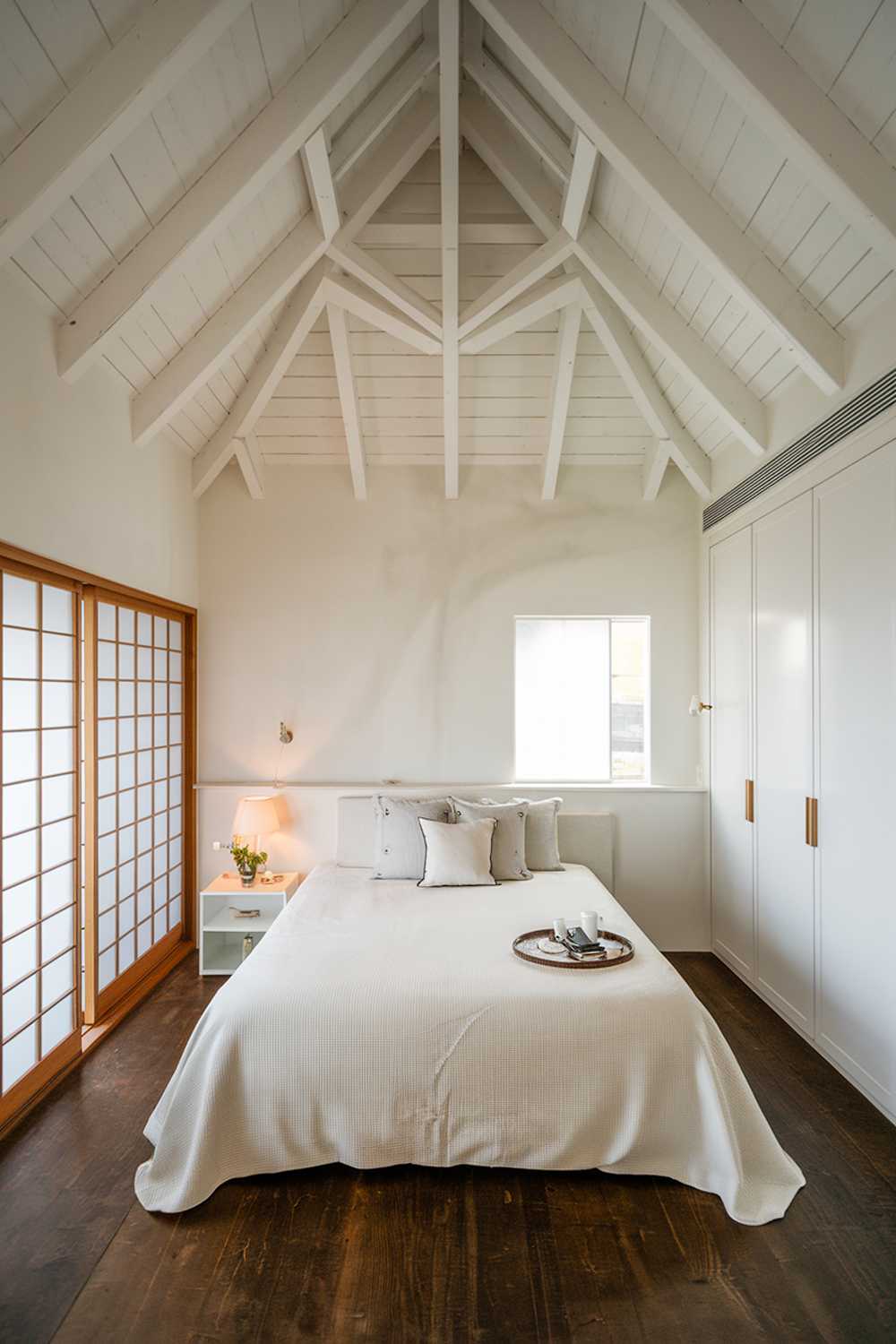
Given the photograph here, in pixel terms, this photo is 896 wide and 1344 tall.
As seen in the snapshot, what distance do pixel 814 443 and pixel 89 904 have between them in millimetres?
3657

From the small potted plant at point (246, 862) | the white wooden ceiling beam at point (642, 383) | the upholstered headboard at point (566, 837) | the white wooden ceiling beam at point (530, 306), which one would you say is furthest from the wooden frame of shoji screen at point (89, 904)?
the white wooden ceiling beam at point (642, 383)

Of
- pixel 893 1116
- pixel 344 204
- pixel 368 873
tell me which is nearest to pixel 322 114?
pixel 344 204

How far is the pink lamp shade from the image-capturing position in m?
4.14

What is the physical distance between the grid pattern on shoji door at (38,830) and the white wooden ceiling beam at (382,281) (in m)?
1.87

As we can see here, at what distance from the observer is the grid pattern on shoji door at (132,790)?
11.0 ft

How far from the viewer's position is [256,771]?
4598 millimetres

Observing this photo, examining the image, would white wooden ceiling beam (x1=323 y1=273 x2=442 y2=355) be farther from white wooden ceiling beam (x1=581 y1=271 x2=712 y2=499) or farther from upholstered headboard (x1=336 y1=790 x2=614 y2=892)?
upholstered headboard (x1=336 y1=790 x2=614 y2=892)

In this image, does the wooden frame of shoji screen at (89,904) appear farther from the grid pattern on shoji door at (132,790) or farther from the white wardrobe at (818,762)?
the white wardrobe at (818,762)

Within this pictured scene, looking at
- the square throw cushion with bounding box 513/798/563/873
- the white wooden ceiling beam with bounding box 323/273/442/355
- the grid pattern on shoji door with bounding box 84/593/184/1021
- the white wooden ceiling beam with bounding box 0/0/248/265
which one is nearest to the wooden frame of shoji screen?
the grid pattern on shoji door with bounding box 84/593/184/1021

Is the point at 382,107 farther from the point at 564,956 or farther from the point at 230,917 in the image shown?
the point at 230,917

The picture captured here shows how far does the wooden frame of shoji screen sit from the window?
6.79ft

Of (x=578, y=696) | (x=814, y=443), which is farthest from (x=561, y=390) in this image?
(x=578, y=696)

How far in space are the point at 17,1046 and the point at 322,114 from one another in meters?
3.44

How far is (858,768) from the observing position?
2822mm
